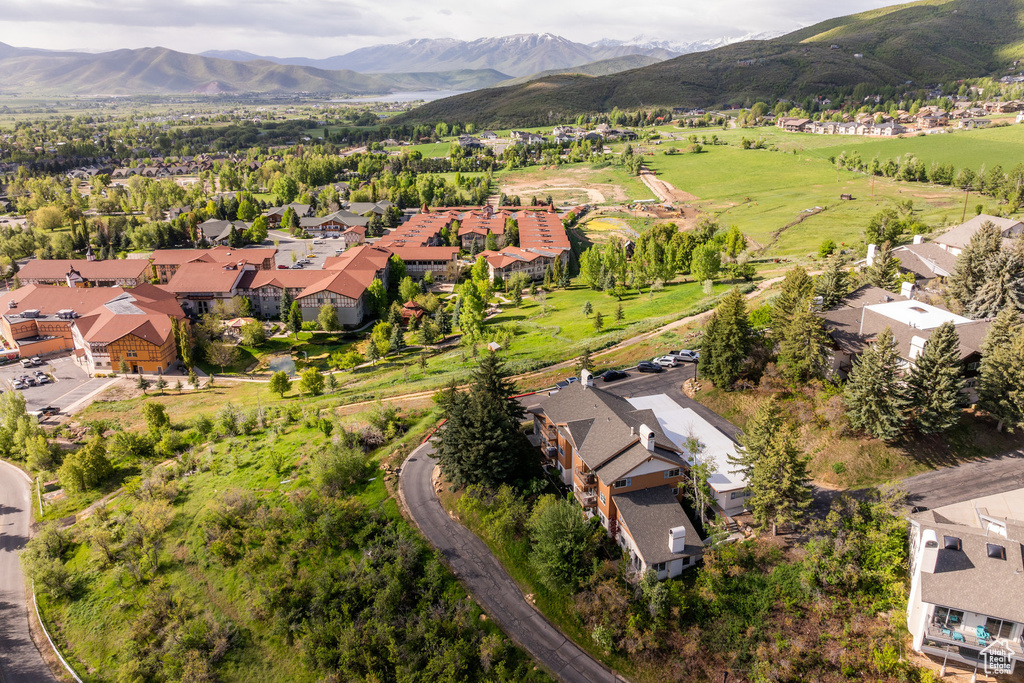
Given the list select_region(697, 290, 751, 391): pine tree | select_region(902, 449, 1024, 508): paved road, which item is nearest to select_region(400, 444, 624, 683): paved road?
select_region(902, 449, 1024, 508): paved road

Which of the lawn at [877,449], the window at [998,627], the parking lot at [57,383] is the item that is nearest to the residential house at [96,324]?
the parking lot at [57,383]

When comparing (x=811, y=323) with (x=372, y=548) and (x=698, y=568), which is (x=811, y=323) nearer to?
(x=698, y=568)

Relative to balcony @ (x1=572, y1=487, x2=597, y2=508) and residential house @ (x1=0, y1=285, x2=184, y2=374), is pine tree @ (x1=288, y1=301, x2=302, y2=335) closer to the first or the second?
residential house @ (x1=0, y1=285, x2=184, y2=374)

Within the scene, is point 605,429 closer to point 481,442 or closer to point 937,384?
point 481,442

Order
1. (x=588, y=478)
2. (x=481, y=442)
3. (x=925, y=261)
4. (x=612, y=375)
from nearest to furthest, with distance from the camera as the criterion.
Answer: (x=588, y=478) → (x=481, y=442) → (x=612, y=375) → (x=925, y=261)

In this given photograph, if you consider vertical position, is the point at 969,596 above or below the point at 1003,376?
below

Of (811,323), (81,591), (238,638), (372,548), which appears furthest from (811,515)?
(81,591)

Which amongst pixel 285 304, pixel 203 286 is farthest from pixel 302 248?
pixel 285 304
